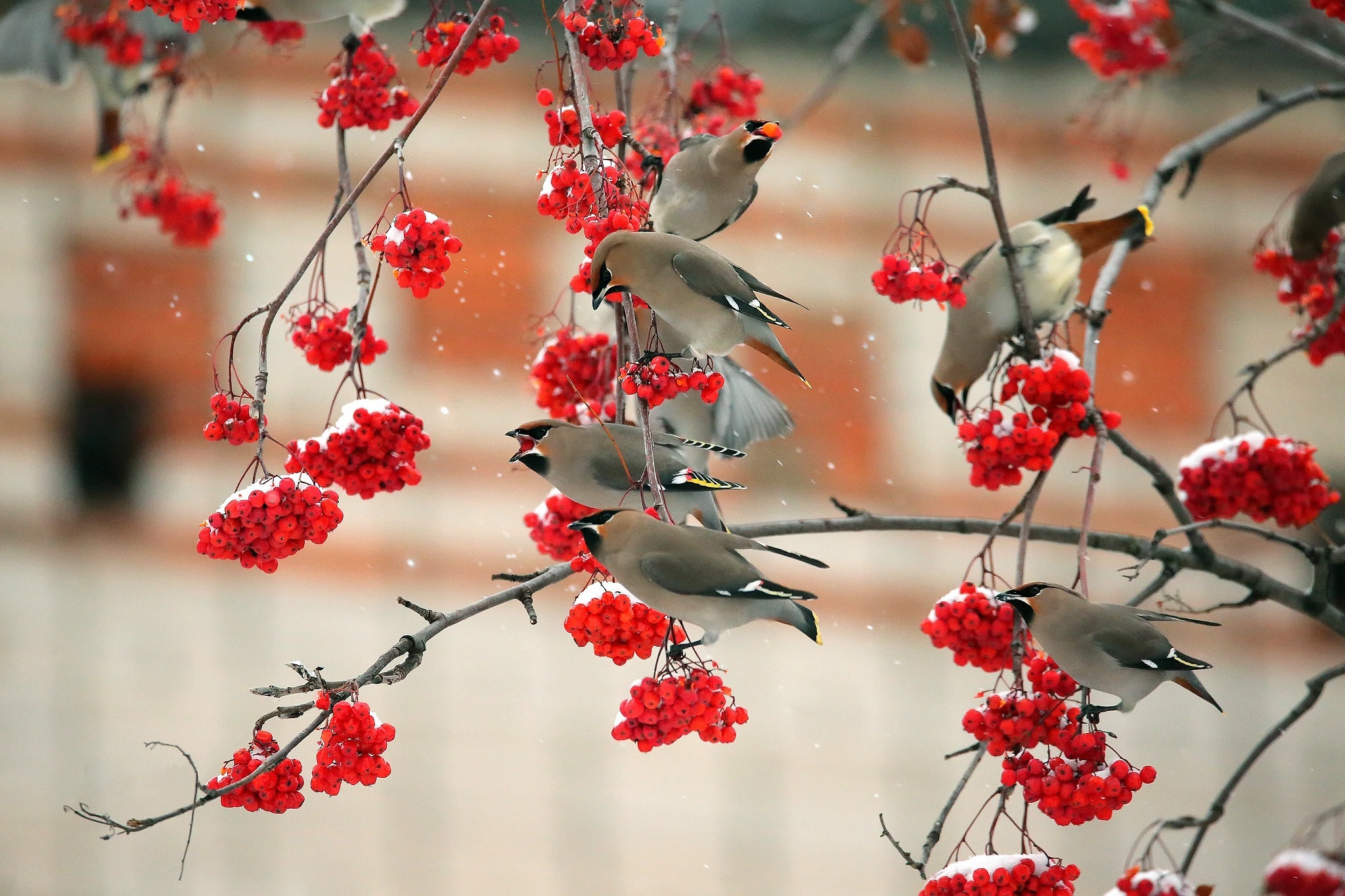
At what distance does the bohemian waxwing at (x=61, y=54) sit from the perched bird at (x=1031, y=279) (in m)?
1.13

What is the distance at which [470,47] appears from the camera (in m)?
1.15

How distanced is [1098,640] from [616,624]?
526 millimetres

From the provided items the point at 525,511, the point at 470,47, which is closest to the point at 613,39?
the point at 470,47

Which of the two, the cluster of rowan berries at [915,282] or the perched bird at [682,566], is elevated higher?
the cluster of rowan berries at [915,282]

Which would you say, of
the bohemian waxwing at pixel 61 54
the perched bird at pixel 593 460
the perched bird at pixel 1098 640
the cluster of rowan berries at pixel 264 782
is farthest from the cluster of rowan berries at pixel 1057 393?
the bohemian waxwing at pixel 61 54

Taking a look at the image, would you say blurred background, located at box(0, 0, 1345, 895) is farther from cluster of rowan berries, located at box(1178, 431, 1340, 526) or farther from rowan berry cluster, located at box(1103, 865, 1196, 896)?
rowan berry cluster, located at box(1103, 865, 1196, 896)

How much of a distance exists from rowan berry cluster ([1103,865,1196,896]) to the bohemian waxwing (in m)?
1.56

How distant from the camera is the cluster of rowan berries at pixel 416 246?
3.45ft

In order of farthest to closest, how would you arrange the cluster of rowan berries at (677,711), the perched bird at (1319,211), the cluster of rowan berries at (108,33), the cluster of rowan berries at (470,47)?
the cluster of rowan berries at (108,33) → the perched bird at (1319,211) → the cluster of rowan berries at (470,47) → the cluster of rowan berries at (677,711)

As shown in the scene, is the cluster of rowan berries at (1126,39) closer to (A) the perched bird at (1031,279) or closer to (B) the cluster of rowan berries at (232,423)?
(A) the perched bird at (1031,279)

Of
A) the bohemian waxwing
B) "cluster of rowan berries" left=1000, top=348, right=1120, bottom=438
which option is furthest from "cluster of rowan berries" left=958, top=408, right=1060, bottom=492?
the bohemian waxwing

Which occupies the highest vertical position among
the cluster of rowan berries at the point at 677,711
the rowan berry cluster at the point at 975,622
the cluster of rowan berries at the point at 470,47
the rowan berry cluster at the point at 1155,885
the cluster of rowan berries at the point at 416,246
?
the cluster of rowan berries at the point at 470,47

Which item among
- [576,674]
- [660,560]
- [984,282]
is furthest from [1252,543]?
[660,560]

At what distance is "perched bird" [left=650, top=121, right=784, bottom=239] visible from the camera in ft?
4.12
